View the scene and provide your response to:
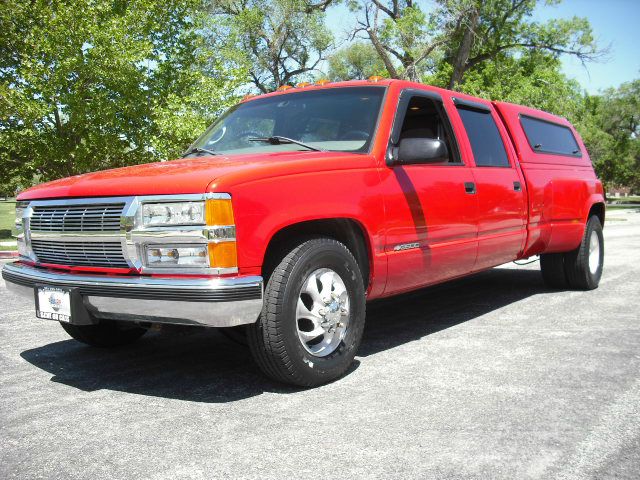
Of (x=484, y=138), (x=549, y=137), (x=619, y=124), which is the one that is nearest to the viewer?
(x=484, y=138)

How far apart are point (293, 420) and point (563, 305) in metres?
4.02

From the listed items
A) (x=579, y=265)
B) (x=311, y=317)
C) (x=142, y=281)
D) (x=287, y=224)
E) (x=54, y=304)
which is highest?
(x=287, y=224)

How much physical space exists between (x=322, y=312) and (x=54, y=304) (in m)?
1.55

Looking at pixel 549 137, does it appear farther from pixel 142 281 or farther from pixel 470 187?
pixel 142 281

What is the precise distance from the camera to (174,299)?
3.27 m

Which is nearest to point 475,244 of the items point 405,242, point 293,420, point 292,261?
point 405,242

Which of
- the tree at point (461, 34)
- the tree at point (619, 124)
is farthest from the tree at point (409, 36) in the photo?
the tree at point (619, 124)

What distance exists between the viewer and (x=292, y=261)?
3566 mm

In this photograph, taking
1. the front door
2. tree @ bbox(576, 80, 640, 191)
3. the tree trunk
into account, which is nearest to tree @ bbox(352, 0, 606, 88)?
the tree trunk

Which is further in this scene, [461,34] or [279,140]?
[461,34]

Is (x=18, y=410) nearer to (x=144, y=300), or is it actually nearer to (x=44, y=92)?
(x=144, y=300)

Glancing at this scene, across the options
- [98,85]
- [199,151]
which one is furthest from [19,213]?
[98,85]

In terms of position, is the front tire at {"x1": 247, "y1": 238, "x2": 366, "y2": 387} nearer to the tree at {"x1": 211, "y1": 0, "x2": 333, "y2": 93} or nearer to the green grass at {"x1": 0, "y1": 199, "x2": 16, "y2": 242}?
the green grass at {"x1": 0, "y1": 199, "x2": 16, "y2": 242}

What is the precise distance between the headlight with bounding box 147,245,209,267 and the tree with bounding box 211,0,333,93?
102ft
